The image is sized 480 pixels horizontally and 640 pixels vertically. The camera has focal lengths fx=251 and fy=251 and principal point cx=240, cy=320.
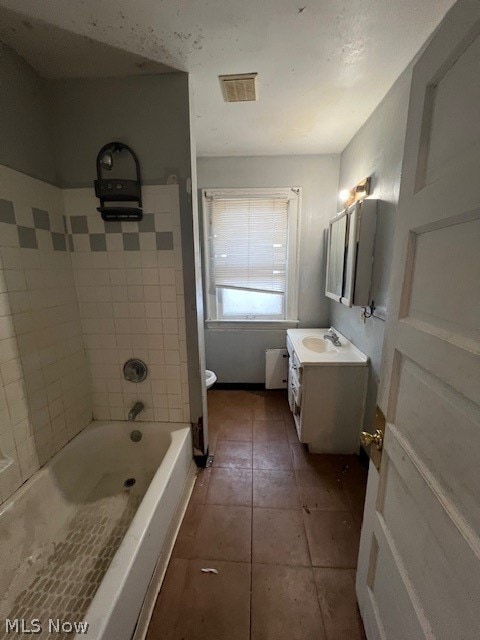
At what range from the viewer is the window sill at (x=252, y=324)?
2.78 meters

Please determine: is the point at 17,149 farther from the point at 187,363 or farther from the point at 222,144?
the point at 222,144

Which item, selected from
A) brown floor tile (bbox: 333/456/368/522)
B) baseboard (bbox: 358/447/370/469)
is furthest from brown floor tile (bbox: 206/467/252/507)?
baseboard (bbox: 358/447/370/469)

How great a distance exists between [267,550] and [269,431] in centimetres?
96

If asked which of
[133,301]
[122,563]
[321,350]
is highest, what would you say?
[133,301]

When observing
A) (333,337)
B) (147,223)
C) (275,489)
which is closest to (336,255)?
(333,337)

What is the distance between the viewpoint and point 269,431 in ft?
7.35

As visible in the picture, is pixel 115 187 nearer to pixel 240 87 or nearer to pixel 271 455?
pixel 240 87

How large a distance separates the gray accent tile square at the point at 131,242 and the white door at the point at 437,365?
1.37m

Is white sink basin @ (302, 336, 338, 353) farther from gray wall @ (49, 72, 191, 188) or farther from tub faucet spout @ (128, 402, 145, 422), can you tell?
gray wall @ (49, 72, 191, 188)

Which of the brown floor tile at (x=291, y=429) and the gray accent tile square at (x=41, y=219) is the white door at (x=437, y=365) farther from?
the gray accent tile square at (x=41, y=219)

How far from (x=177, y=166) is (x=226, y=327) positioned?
67.3 inches

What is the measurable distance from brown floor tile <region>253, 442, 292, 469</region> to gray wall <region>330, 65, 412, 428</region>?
2.16 ft

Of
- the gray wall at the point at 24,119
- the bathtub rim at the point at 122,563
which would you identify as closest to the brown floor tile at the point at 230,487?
the bathtub rim at the point at 122,563

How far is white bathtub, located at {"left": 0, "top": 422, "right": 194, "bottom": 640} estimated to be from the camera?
3.02ft
